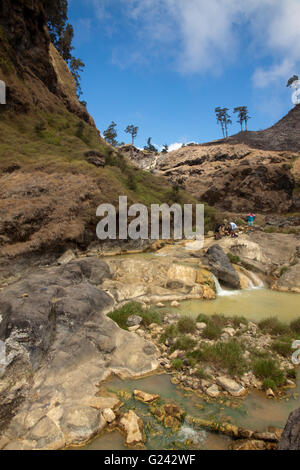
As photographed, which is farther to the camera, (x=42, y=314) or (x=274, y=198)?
(x=274, y=198)

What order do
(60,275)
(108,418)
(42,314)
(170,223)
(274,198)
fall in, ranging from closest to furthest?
(108,418)
(42,314)
(60,275)
(170,223)
(274,198)

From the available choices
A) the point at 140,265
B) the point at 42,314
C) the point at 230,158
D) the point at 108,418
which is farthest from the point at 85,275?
the point at 230,158

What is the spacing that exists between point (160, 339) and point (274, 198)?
138 feet

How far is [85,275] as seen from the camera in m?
12.1

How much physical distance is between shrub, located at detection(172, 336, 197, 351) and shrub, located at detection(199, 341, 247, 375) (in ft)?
1.26

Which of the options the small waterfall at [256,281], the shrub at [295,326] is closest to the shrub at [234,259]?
the small waterfall at [256,281]

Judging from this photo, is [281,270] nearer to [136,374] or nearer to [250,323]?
[250,323]

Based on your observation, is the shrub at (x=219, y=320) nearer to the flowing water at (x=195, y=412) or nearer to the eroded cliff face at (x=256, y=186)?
the flowing water at (x=195, y=412)

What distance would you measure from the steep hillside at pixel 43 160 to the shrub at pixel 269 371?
13.6m

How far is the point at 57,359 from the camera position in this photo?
19.7 feet

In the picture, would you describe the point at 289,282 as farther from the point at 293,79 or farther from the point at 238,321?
the point at 293,79

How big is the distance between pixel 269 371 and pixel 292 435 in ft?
9.44

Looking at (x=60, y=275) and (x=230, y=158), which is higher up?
(x=230, y=158)

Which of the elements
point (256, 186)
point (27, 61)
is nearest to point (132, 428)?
point (27, 61)
